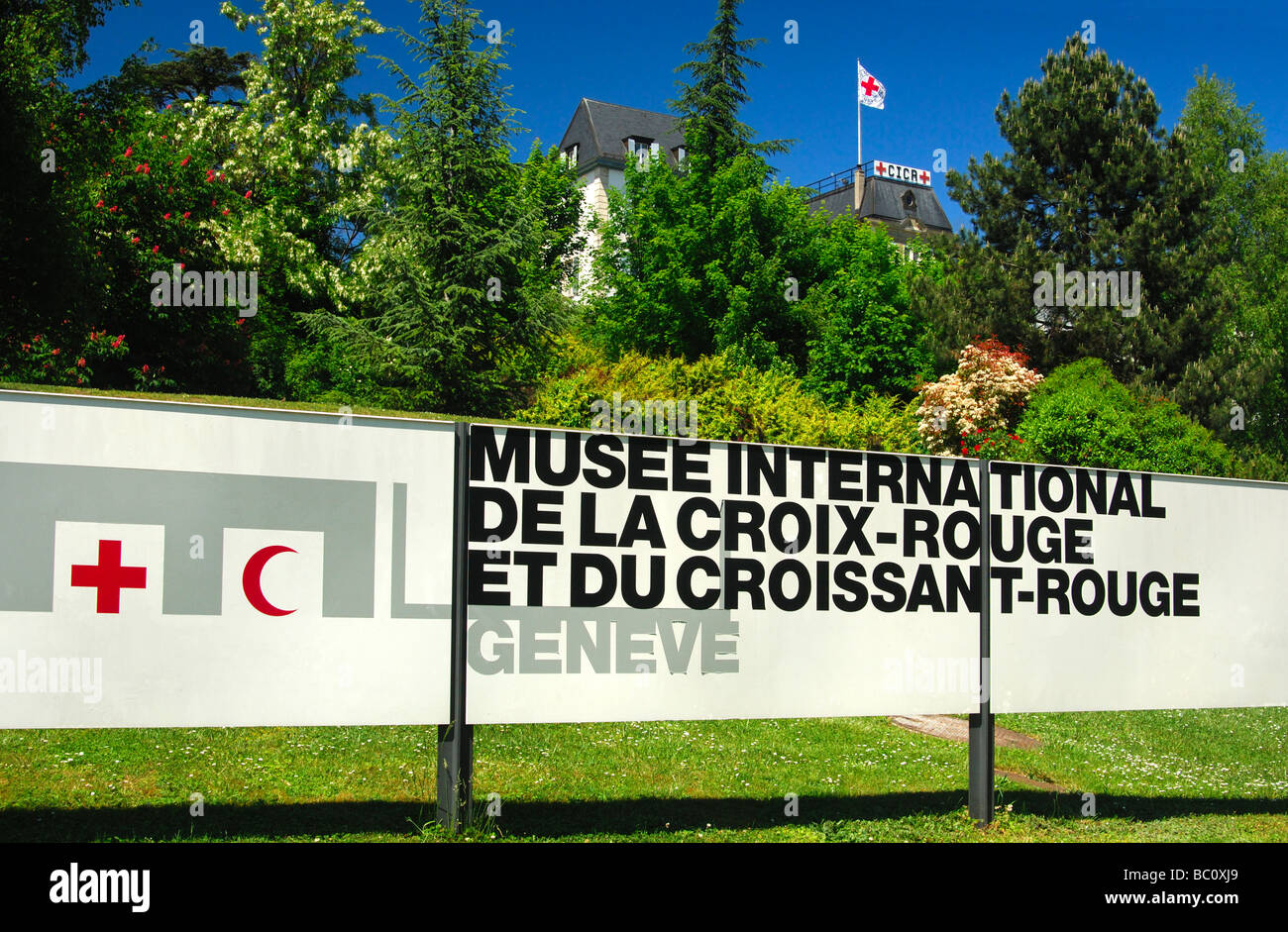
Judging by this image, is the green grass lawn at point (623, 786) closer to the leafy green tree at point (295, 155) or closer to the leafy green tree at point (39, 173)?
the leafy green tree at point (39, 173)

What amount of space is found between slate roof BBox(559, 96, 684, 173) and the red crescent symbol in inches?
2485

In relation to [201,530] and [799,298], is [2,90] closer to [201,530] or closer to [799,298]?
[201,530]

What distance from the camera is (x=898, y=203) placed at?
79.6m

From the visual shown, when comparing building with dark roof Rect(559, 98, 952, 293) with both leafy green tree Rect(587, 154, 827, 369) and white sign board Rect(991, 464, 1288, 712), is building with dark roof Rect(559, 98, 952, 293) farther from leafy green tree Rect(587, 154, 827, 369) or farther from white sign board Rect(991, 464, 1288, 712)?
white sign board Rect(991, 464, 1288, 712)

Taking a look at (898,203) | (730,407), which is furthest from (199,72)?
(898,203)

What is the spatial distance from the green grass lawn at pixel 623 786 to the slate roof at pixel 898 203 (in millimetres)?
69010

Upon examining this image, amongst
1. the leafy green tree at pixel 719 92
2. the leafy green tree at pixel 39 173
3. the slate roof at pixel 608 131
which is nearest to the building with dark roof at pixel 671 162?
the slate roof at pixel 608 131

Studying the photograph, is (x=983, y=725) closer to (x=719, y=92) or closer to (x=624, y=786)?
(x=624, y=786)

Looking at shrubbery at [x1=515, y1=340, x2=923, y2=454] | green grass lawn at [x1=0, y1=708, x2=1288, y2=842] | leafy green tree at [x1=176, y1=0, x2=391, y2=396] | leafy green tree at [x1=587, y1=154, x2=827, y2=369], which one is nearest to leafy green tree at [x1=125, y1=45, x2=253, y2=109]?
leafy green tree at [x1=176, y1=0, x2=391, y2=396]

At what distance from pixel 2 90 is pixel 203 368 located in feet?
30.5

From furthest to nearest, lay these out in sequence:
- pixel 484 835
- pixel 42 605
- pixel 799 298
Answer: pixel 799 298 → pixel 484 835 → pixel 42 605

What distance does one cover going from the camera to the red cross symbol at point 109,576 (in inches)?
210

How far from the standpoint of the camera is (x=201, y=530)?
555cm
